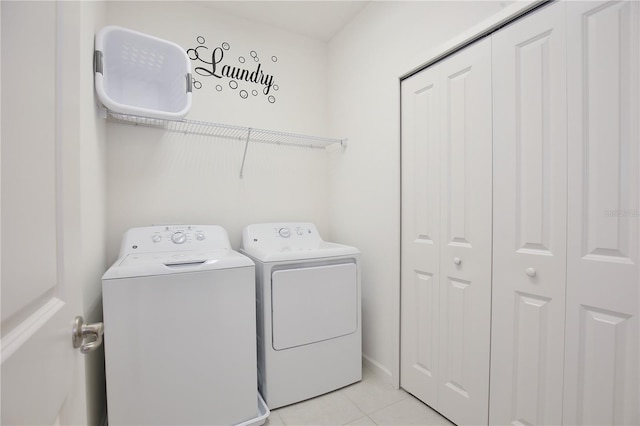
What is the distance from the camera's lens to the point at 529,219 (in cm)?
122

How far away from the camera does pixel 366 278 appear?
2.15 metres

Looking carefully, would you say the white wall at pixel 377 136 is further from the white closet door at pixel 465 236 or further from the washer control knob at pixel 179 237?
the washer control knob at pixel 179 237

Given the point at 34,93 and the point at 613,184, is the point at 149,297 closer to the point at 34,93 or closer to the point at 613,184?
the point at 34,93

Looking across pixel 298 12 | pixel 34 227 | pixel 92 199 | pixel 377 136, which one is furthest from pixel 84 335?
pixel 298 12

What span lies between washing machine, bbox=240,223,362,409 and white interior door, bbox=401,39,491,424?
36 cm

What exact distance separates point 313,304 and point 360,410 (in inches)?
26.3

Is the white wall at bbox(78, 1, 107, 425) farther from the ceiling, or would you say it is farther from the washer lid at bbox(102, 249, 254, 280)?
the ceiling

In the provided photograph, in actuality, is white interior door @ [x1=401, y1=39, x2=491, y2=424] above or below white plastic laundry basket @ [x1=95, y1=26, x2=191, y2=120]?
below

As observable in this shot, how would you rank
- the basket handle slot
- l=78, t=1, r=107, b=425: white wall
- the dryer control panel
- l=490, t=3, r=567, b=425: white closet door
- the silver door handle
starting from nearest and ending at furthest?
1. the silver door handle
2. l=490, t=3, r=567, b=425: white closet door
3. l=78, t=1, r=107, b=425: white wall
4. the basket handle slot
5. the dryer control panel

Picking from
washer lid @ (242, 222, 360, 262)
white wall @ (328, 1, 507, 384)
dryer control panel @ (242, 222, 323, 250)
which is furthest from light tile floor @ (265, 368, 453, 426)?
dryer control panel @ (242, 222, 323, 250)

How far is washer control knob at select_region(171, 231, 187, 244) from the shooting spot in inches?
71.7

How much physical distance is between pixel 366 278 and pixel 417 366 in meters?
0.65

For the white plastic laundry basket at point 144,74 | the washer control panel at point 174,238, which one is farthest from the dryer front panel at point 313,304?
the white plastic laundry basket at point 144,74

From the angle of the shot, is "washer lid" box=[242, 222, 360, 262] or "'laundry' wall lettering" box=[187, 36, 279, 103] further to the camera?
"'laundry' wall lettering" box=[187, 36, 279, 103]
